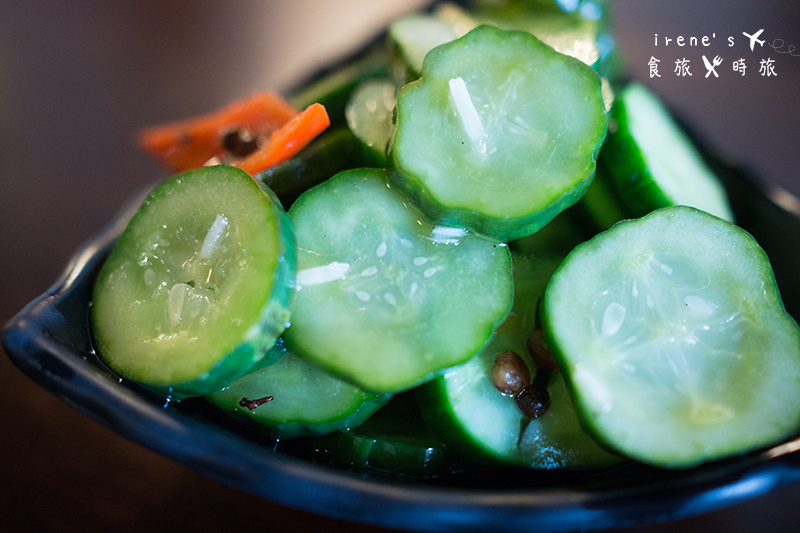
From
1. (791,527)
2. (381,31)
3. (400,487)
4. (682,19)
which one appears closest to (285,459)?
(400,487)

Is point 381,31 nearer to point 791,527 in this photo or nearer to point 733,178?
point 733,178

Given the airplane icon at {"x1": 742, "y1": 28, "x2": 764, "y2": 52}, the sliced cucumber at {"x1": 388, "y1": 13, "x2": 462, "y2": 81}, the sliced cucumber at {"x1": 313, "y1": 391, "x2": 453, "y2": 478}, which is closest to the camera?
the sliced cucumber at {"x1": 313, "y1": 391, "x2": 453, "y2": 478}

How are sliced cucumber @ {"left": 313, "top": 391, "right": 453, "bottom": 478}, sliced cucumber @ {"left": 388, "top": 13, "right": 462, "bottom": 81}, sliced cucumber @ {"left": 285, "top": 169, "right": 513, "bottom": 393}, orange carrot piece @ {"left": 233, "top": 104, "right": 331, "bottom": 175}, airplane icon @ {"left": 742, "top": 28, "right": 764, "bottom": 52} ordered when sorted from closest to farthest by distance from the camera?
sliced cucumber @ {"left": 285, "top": 169, "right": 513, "bottom": 393} → sliced cucumber @ {"left": 313, "top": 391, "right": 453, "bottom": 478} → orange carrot piece @ {"left": 233, "top": 104, "right": 331, "bottom": 175} → sliced cucumber @ {"left": 388, "top": 13, "right": 462, "bottom": 81} → airplane icon @ {"left": 742, "top": 28, "right": 764, "bottom": 52}

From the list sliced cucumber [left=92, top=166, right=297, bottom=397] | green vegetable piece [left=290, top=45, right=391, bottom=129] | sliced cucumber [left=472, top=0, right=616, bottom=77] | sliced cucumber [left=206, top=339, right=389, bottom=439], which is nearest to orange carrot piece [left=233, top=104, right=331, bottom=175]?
sliced cucumber [left=92, top=166, right=297, bottom=397]

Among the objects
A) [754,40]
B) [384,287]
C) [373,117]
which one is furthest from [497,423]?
[754,40]

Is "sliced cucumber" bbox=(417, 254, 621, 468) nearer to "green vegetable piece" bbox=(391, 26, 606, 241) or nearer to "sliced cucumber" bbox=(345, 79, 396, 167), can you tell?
"green vegetable piece" bbox=(391, 26, 606, 241)

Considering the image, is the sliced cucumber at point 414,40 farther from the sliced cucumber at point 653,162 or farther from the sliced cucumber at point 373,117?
the sliced cucumber at point 653,162

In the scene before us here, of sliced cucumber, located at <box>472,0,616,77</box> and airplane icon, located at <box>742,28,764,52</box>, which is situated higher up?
sliced cucumber, located at <box>472,0,616,77</box>
